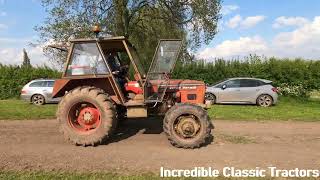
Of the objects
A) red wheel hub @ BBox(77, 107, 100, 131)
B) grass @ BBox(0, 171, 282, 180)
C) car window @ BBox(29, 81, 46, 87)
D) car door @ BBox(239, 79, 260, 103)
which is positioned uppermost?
car window @ BBox(29, 81, 46, 87)

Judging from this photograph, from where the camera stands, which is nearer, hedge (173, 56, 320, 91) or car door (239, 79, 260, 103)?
car door (239, 79, 260, 103)

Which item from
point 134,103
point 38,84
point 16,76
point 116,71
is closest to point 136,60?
point 116,71

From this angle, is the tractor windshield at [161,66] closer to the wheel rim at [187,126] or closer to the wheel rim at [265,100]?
the wheel rim at [187,126]

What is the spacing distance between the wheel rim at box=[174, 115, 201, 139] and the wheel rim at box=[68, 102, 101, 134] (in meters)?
1.84

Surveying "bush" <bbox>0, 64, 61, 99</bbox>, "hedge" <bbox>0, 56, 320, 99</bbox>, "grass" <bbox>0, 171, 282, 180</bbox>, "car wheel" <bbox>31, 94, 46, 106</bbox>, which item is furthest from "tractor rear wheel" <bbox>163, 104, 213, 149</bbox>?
"bush" <bbox>0, 64, 61, 99</bbox>

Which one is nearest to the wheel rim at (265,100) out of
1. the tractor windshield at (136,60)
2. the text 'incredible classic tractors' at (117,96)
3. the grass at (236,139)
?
the grass at (236,139)

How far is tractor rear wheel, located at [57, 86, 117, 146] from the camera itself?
33.1ft

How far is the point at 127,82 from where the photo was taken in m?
11.0

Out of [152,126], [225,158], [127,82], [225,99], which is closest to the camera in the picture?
[225,158]

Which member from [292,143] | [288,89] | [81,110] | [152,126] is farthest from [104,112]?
[288,89]

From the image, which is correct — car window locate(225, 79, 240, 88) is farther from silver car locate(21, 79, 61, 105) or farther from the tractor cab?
the tractor cab

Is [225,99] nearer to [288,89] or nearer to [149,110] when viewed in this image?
[288,89]

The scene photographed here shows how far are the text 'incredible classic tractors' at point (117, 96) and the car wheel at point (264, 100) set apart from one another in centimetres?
1262

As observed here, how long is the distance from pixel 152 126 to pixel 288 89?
16177mm
